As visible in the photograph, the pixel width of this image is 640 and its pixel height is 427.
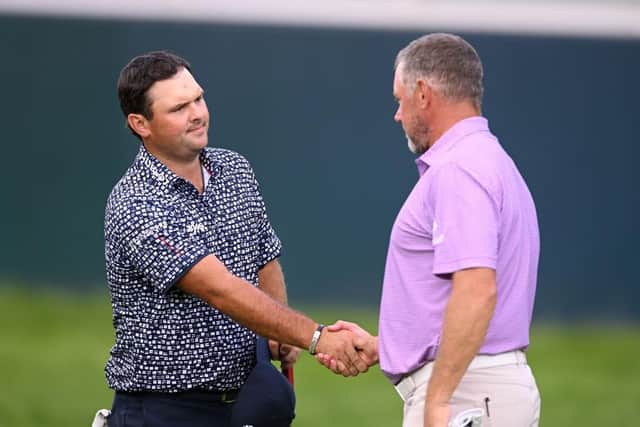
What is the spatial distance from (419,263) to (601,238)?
6.53m

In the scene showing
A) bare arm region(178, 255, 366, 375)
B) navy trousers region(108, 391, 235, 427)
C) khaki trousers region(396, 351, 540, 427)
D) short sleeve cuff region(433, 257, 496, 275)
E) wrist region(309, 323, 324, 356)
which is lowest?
navy trousers region(108, 391, 235, 427)

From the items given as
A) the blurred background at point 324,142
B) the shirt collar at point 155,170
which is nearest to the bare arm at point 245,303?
the shirt collar at point 155,170

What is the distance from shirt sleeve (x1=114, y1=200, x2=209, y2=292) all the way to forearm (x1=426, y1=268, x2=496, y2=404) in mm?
1063

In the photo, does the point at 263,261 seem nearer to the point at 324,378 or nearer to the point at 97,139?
the point at 324,378

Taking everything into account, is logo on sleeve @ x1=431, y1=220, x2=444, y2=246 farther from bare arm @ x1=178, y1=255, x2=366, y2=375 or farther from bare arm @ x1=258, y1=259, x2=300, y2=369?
bare arm @ x1=258, y1=259, x2=300, y2=369

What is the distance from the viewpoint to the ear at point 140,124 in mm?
5527

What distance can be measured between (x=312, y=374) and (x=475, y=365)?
606 centimetres

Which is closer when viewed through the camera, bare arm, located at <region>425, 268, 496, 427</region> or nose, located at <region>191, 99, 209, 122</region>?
bare arm, located at <region>425, 268, 496, 427</region>

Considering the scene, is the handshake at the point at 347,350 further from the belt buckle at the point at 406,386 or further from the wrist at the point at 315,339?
the belt buckle at the point at 406,386

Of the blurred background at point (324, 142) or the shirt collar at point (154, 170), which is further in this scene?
the blurred background at point (324, 142)

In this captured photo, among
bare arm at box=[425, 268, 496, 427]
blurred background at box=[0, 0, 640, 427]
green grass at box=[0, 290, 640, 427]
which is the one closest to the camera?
bare arm at box=[425, 268, 496, 427]

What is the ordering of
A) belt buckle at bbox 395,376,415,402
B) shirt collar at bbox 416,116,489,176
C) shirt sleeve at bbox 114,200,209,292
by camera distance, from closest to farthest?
shirt collar at bbox 416,116,489,176, belt buckle at bbox 395,376,415,402, shirt sleeve at bbox 114,200,209,292

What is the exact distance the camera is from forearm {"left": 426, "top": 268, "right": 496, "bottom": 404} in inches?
183

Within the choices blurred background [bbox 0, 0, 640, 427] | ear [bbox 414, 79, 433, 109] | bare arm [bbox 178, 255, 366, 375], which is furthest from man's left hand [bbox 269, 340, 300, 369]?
→ blurred background [bbox 0, 0, 640, 427]
